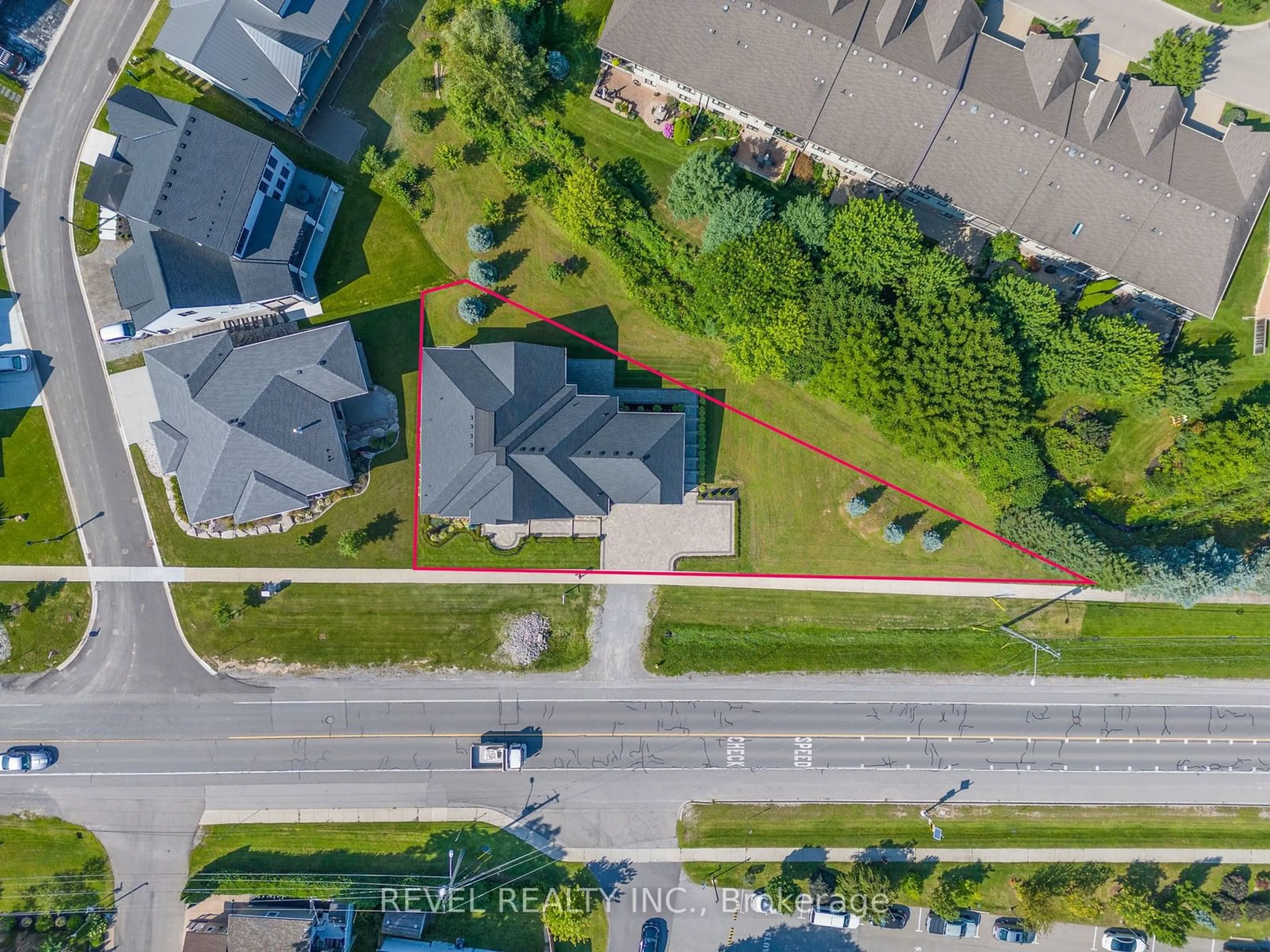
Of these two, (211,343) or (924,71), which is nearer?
(924,71)

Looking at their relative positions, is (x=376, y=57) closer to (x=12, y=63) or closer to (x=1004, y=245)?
(x=12, y=63)

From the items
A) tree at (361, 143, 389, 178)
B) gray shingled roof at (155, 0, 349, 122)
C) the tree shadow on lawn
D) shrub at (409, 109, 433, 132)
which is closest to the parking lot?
tree at (361, 143, 389, 178)

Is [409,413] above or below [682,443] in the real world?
below

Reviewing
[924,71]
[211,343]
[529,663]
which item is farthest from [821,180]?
[211,343]

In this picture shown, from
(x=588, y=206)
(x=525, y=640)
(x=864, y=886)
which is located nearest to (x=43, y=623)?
(x=525, y=640)

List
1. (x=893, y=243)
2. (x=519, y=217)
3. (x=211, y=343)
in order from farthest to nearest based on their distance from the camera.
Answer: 1. (x=519, y=217)
2. (x=211, y=343)
3. (x=893, y=243)

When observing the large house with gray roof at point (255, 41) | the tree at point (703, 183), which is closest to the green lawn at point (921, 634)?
the tree at point (703, 183)

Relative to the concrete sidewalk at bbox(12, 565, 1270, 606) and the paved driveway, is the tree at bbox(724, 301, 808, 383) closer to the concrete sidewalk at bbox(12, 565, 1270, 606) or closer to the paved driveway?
the paved driveway

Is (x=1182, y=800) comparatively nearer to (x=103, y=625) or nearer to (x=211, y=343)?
(x=211, y=343)
